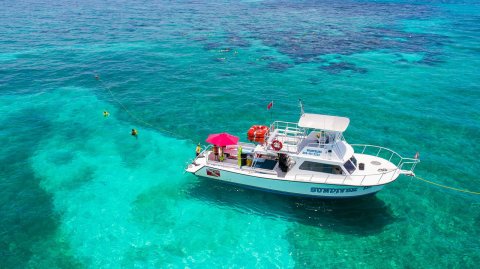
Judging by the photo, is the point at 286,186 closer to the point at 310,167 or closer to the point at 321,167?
the point at 310,167

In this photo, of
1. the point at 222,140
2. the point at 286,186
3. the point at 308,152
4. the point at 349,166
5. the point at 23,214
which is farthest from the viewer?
the point at 222,140

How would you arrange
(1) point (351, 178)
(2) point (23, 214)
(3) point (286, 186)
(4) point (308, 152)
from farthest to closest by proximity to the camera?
(2) point (23, 214) → (3) point (286, 186) → (4) point (308, 152) → (1) point (351, 178)

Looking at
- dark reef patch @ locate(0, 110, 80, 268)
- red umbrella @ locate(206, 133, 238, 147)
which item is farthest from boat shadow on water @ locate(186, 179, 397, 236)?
dark reef patch @ locate(0, 110, 80, 268)

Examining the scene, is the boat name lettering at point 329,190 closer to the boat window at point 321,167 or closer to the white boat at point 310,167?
the white boat at point 310,167

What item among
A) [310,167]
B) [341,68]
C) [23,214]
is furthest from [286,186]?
[341,68]

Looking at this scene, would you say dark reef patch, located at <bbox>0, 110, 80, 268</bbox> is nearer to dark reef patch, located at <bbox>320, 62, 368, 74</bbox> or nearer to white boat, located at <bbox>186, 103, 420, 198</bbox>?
white boat, located at <bbox>186, 103, 420, 198</bbox>

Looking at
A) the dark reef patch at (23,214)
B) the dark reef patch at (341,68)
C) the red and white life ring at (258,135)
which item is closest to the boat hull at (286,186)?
the red and white life ring at (258,135)
